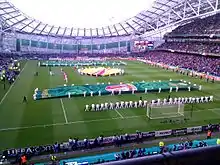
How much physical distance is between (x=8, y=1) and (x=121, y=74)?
1844 inches

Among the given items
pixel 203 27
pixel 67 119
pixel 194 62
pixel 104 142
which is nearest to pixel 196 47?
pixel 203 27

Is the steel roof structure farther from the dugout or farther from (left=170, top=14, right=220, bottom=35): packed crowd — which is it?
the dugout

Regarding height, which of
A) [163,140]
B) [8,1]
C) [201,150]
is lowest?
[163,140]

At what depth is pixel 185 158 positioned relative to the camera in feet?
8.95

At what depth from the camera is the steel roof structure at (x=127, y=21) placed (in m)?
80.6

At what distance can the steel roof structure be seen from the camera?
3174 inches

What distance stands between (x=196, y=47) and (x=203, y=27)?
7.19m

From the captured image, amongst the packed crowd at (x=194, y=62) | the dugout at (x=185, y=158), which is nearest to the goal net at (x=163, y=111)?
the dugout at (x=185, y=158)

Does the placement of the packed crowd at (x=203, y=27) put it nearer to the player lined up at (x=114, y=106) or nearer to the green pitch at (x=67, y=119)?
the green pitch at (x=67, y=119)

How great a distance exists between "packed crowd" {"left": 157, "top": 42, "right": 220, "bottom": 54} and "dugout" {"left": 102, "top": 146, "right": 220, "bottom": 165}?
2731 inches

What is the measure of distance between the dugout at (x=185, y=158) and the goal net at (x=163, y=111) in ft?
88.1

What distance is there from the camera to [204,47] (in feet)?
246

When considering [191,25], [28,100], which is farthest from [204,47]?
[28,100]

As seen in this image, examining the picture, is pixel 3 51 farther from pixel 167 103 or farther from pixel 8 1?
pixel 167 103
